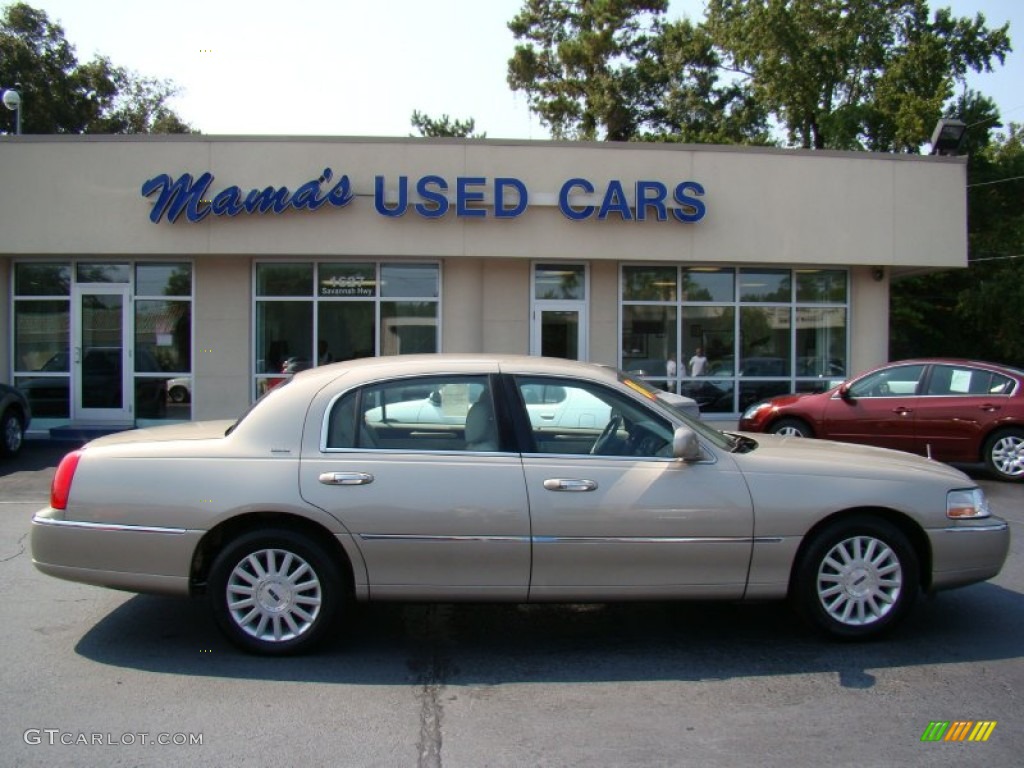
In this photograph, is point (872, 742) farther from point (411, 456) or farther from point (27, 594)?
point (27, 594)

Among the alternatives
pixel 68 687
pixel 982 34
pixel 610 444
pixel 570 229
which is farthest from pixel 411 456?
pixel 982 34

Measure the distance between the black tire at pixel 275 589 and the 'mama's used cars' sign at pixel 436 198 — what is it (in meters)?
10.7

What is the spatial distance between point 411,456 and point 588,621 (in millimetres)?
1613

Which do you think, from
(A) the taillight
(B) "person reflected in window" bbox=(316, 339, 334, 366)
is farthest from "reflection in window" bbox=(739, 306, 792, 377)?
(A) the taillight

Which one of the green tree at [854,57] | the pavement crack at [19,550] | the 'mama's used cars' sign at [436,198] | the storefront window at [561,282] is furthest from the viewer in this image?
the green tree at [854,57]

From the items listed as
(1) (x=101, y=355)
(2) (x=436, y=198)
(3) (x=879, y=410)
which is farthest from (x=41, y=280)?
(3) (x=879, y=410)

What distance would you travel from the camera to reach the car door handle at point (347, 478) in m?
4.70

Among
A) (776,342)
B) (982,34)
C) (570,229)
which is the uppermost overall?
(982,34)

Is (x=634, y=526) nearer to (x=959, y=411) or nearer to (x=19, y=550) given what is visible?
(x=19, y=550)

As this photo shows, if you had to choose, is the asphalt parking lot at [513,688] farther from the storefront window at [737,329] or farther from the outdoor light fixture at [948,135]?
the outdoor light fixture at [948,135]

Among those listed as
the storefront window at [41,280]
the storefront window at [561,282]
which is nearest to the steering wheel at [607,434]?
the storefront window at [561,282]

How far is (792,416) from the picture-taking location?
12016 millimetres

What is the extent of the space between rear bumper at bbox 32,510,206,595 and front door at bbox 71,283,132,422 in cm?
1155

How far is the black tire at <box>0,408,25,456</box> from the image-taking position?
1234 cm
